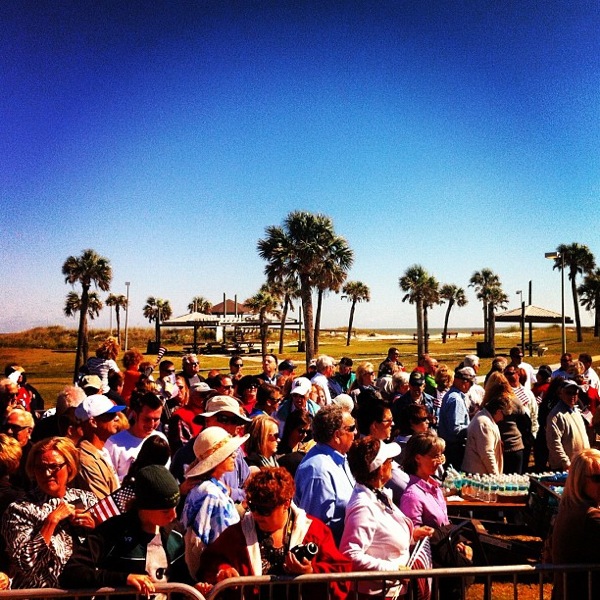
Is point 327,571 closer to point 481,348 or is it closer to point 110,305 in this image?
point 481,348

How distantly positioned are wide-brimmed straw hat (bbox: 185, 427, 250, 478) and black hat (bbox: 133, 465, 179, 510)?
0.73m

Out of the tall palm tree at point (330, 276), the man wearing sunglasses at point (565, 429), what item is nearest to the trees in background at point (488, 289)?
the tall palm tree at point (330, 276)

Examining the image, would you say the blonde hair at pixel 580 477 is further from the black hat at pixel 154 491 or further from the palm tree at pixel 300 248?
the palm tree at pixel 300 248

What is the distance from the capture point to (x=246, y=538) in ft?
9.86

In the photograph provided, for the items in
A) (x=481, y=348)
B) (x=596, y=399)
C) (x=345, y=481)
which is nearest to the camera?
(x=345, y=481)

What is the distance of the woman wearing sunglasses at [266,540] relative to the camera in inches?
116

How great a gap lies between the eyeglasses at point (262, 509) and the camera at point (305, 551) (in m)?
0.27

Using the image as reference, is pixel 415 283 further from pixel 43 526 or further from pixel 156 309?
pixel 43 526

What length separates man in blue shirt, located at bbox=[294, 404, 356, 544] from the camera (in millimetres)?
4148

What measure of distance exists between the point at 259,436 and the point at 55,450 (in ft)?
6.43

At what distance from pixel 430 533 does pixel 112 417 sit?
2.71 m

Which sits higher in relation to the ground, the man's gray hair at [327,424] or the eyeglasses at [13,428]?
the man's gray hair at [327,424]

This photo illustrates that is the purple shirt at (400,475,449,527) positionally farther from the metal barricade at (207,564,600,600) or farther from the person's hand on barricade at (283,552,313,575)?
the person's hand on barricade at (283,552,313,575)

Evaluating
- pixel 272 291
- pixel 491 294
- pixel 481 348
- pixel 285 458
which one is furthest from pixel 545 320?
pixel 285 458
